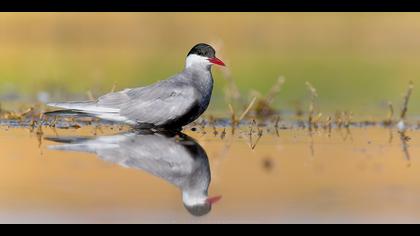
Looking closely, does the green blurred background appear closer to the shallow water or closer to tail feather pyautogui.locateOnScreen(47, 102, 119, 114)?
tail feather pyautogui.locateOnScreen(47, 102, 119, 114)

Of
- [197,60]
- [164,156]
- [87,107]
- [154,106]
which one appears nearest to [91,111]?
[87,107]

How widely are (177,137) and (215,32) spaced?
12311 millimetres

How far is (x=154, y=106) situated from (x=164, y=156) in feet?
5.58

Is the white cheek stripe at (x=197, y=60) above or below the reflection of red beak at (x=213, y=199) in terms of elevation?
above

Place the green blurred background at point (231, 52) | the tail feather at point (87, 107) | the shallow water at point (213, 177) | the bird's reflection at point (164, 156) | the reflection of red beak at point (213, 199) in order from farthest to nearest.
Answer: the green blurred background at point (231, 52) < the tail feather at point (87, 107) < the bird's reflection at point (164, 156) < the reflection of red beak at point (213, 199) < the shallow water at point (213, 177)

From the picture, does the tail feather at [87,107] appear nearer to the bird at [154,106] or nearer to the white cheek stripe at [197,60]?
the bird at [154,106]

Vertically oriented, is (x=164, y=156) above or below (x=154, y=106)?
below

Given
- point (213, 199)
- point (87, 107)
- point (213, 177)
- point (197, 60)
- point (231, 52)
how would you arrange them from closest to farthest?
1. point (213, 199)
2. point (213, 177)
3. point (87, 107)
4. point (197, 60)
5. point (231, 52)

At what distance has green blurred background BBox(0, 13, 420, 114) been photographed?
1324 centimetres

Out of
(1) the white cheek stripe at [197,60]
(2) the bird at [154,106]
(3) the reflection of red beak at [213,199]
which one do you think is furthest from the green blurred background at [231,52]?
(3) the reflection of red beak at [213,199]

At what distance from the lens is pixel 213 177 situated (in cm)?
570

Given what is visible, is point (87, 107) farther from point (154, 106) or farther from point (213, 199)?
point (213, 199)

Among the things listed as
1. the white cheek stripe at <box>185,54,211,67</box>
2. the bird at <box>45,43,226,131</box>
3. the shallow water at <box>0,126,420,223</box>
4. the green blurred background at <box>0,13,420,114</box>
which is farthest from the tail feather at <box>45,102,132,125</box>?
the green blurred background at <box>0,13,420,114</box>

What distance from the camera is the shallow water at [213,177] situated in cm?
460
